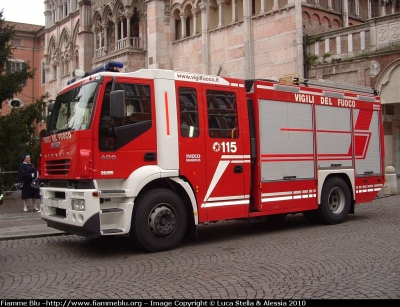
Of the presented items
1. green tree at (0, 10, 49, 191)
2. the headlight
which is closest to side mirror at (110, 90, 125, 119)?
the headlight

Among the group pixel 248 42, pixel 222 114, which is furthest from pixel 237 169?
pixel 248 42

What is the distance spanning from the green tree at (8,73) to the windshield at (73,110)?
10.3 m

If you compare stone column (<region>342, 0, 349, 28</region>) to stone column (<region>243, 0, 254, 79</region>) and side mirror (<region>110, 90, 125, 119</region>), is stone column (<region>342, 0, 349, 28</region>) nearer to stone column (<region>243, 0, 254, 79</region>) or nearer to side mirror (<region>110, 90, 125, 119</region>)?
stone column (<region>243, 0, 254, 79</region>)

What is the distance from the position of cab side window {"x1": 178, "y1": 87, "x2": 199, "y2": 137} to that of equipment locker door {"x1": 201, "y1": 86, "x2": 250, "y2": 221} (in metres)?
0.21

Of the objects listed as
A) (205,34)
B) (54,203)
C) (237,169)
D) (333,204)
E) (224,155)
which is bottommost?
(333,204)

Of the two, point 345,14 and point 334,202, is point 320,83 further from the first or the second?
point 345,14

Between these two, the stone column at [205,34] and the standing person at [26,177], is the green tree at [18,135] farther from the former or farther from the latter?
the stone column at [205,34]

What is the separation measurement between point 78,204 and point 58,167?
0.91 m

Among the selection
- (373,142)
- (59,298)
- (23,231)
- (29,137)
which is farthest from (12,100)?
(59,298)

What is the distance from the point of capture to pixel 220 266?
6691 mm

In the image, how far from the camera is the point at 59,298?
5.23 metres

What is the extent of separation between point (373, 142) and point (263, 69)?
11619mm

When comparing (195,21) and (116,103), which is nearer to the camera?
(116,103)

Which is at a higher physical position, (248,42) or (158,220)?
(248,42)
